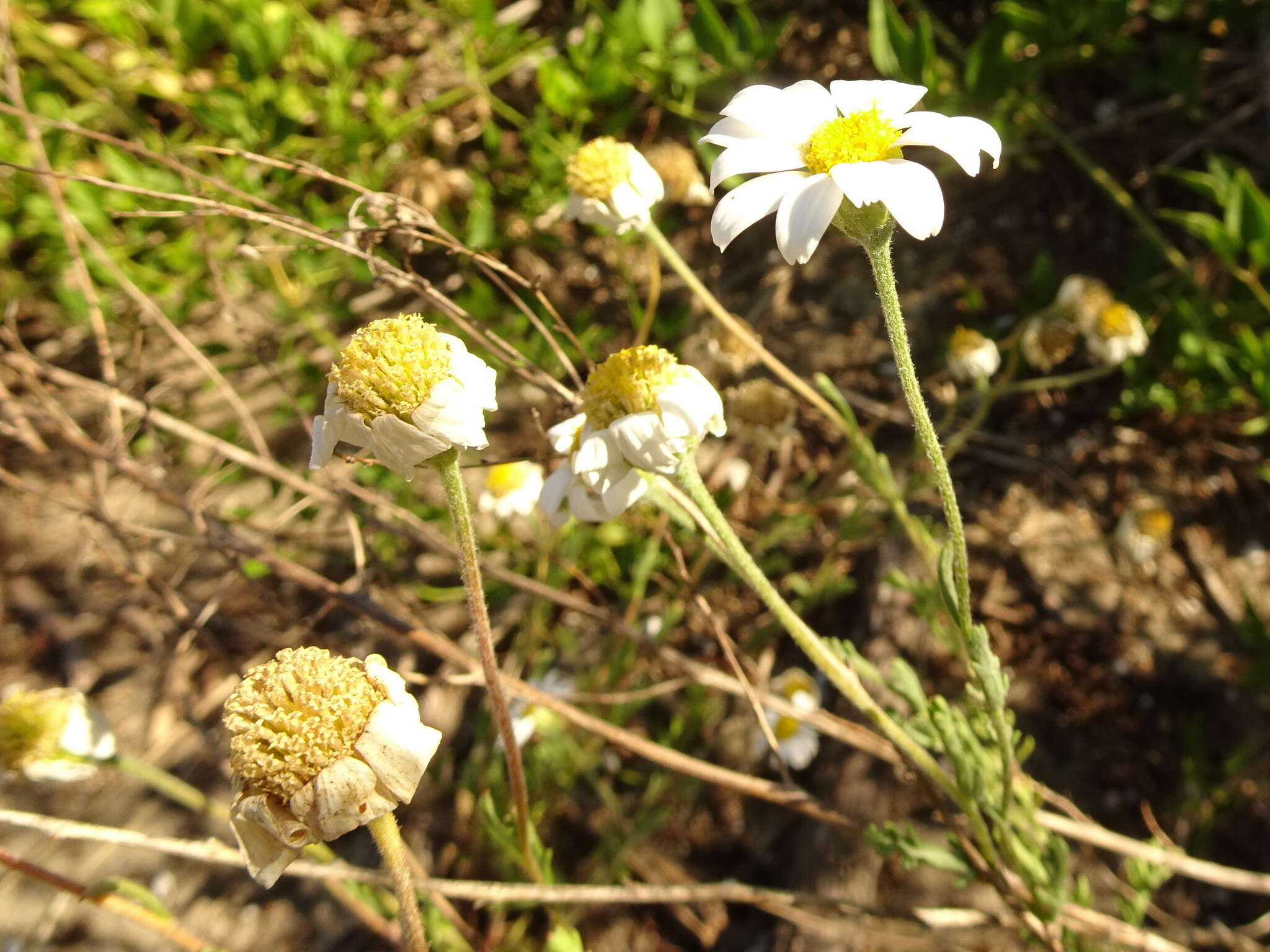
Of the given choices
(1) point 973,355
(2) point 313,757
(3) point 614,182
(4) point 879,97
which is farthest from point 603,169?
(2) point 313,757

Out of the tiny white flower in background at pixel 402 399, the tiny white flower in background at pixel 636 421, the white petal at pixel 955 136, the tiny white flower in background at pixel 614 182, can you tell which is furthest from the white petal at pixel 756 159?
the tiny white flower in background at pixel 614 182

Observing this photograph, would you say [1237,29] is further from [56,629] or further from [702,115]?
[56,629]

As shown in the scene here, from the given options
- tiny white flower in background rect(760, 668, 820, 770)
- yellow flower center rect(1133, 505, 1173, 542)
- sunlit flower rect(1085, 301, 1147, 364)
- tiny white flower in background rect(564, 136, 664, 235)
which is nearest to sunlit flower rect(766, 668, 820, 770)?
tiny white flower in background rect(760, 668, 820, 770)

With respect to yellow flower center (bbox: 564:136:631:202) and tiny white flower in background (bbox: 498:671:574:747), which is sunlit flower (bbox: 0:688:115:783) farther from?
yellow flower center (bbox: 564:136:631:202)

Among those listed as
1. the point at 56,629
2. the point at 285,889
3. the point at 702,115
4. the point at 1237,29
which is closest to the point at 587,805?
the point at 285,889

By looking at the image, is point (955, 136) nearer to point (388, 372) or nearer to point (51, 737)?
point (388, 372)

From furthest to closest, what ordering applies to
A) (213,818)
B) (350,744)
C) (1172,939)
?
(213,818), (1172,939), (350,744)
